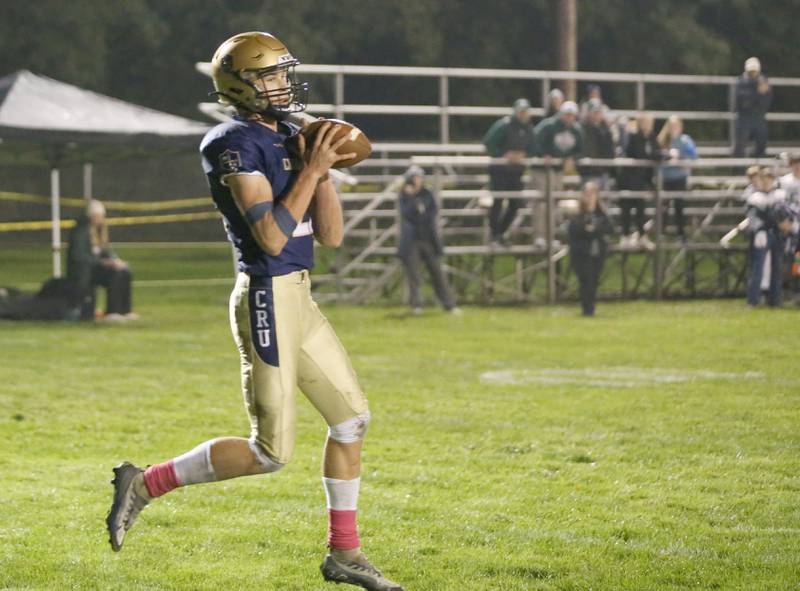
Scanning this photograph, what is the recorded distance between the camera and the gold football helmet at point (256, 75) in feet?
16.8

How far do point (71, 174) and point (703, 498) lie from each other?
112ft

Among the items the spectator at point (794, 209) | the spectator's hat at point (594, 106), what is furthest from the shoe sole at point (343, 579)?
the spectator's hat at point (594, 106)

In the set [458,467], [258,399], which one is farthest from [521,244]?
[258,399]

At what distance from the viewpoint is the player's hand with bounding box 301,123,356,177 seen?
5.07 meters

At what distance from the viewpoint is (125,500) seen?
542 centimetres

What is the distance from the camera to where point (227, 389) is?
10859mm

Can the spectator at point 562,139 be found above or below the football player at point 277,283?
above

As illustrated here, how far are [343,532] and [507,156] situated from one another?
47.7 ft

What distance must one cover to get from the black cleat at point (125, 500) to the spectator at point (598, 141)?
589 inches

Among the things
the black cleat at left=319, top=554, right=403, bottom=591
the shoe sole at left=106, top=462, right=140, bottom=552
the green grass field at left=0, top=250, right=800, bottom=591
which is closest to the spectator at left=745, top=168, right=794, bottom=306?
the green grass field at left=0, top=250, right=800, bottom=591

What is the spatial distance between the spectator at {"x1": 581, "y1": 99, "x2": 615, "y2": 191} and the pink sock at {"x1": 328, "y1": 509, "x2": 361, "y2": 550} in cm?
1494

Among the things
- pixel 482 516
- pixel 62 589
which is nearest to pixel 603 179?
pixel 482 516

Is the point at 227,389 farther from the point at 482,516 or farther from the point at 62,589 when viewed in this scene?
the point at 62,589

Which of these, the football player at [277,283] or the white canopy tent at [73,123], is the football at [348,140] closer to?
the football player at [277,283]
